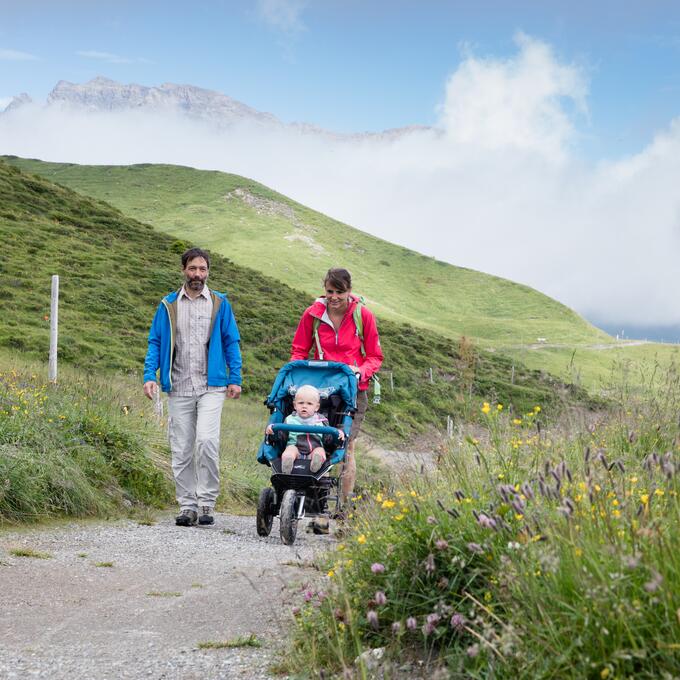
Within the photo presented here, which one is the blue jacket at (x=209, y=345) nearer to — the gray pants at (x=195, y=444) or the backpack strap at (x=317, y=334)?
the gray pants at (x=195, y=444)

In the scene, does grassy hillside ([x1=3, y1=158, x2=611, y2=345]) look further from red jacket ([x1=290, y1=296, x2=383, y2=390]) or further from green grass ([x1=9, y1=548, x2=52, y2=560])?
green grass ([x1=9, y1=548, x2=52, y2=560])

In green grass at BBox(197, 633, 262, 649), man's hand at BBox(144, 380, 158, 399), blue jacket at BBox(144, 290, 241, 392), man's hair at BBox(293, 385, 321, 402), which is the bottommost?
green grass at BBox(197, 633, 262, 649)

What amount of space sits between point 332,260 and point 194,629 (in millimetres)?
126898

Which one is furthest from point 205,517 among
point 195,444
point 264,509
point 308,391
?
point 308,391

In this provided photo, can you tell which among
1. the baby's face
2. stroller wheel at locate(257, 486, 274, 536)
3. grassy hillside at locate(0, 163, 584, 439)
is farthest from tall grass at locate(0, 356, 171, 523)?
grassy hillside at locate(0, 163, 584, 439)

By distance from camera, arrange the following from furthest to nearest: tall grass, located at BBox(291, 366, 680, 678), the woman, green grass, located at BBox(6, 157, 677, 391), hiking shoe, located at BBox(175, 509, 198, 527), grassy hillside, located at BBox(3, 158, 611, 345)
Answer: grassy hillside, located at BBox(3, 158, 611, 345)
green grass, located at BBox(6, 157, 677, 391)
hiking shoe, located at BBox(175, 509, 198, 527)
the woman
tall grass, located at BBox(291, 366, 680, 678)

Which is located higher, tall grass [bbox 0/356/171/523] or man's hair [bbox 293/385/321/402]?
man's hair [bbox 293/385/321/402]

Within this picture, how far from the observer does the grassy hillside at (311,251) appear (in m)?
121

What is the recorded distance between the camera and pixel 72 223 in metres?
62.8

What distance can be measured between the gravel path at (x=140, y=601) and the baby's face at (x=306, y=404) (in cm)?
136

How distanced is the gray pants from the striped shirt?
5.0 inches

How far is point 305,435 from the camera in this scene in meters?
8.74

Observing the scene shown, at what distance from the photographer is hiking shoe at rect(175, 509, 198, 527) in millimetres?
9469

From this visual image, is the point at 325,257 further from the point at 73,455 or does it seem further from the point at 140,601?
the point at 140,601
